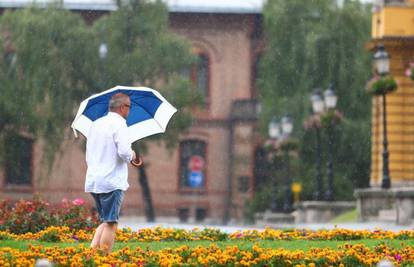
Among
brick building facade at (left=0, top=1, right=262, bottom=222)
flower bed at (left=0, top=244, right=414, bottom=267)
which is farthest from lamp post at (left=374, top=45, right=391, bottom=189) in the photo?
brick building facade at (left=0, top=1, right=262, bottom=222)

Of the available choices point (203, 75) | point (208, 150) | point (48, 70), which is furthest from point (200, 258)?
point (203, 75)

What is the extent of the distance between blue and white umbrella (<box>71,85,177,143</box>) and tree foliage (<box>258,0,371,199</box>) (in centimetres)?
3452

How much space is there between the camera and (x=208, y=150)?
6119cm

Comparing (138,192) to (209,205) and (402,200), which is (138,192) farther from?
(402,200)

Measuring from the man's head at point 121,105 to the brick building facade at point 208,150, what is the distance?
151 feet

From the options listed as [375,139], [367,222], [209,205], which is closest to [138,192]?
[209,205]

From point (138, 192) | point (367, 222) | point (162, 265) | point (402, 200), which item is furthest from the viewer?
point (138, 192)

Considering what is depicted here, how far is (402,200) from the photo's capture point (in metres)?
27.4

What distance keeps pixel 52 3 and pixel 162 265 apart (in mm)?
37417

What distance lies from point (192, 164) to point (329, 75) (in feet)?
45.7

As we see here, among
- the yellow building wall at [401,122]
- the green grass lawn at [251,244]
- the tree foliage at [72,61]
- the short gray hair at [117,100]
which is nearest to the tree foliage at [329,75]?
the tree foliage at [72,61]

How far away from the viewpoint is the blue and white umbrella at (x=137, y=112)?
42.9 feet

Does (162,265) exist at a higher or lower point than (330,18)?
lower

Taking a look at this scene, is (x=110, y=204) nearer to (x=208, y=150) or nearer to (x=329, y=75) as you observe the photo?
(x=329, y=75)
